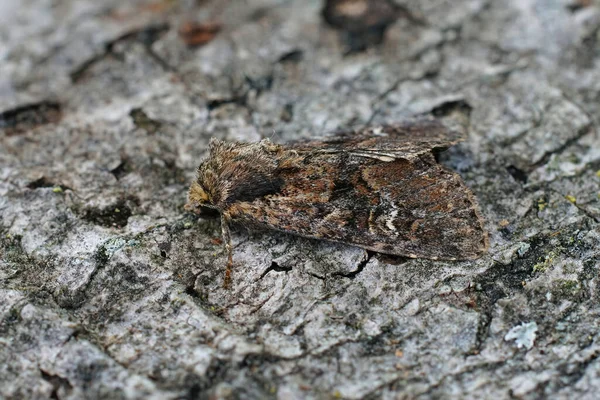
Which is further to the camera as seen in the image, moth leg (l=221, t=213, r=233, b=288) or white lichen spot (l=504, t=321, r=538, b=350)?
moth leg (l=221, t=213, r=233, b=288)

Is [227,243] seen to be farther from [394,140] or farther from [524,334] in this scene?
[524,334]

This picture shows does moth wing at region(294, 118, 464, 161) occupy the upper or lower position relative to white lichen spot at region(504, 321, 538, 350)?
upper

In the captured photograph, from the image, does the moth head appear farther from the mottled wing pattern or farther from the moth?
the mottled wing pattern

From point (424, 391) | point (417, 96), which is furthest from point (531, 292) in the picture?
point (417, 96)

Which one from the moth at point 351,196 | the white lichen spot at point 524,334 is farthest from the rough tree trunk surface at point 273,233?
the moth at point 351,196

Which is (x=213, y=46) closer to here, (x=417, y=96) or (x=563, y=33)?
(x=417, y=96)

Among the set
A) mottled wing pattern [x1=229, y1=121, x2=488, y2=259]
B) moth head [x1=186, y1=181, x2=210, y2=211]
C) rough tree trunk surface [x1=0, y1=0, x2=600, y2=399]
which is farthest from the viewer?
moth head [x1=186, y1=181, x2=210, y2=211]

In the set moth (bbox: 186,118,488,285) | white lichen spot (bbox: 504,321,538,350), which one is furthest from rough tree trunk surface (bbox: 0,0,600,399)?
moth (bbox: 186,118,488,285)

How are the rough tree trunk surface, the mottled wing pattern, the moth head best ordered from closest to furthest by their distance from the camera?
the rough tree trunk surface, the mottled wing pattern, the moth head

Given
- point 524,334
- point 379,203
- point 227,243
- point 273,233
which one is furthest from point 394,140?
point 524,334
